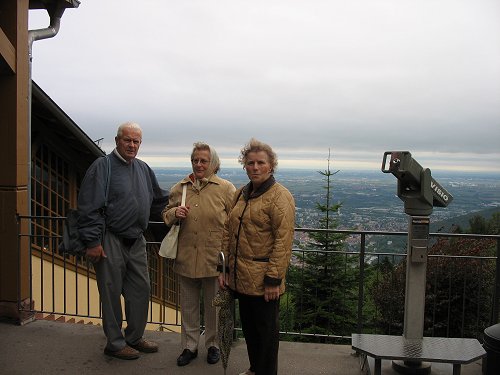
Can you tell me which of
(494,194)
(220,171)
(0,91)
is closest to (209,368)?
(220,171)

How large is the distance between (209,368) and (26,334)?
204 cm

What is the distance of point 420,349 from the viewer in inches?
130

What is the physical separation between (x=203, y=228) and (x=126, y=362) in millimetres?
1386

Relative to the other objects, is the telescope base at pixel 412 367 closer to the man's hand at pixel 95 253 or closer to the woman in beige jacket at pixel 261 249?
the woman in beige jacket at pixel 261 249

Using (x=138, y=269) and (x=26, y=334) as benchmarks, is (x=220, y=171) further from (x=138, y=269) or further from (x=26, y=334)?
(x=26, y=334)

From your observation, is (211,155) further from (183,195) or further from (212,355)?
(212,355)

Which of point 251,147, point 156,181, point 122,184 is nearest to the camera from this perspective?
point 251,147

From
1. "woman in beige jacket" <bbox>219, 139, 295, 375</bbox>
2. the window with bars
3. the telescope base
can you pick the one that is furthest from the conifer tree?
"woman in beige jacket" <bbox>219, 139, 295, 375</bbox>

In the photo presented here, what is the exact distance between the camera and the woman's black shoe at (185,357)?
145 inches

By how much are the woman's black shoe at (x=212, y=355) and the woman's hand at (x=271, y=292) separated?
3.79 feet

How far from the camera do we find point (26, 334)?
14.3 feet

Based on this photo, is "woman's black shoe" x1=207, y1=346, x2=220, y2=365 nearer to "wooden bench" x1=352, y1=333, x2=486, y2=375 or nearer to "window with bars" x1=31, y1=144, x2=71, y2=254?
"wooden bench" x1=352, y1=333, x2=486, y2=375

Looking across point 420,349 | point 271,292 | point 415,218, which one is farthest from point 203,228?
point 420,349

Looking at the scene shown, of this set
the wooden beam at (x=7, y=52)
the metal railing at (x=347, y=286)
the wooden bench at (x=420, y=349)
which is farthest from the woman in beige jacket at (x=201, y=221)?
the wooden beam at (x=7, y=52)
